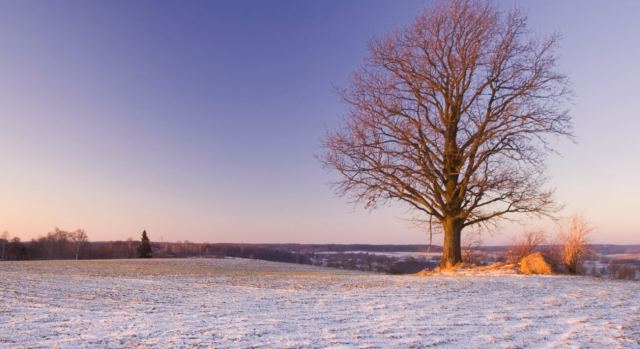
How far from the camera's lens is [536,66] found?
66.7 feet

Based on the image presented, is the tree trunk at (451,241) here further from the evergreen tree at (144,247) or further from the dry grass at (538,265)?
the evergreen tree at (144,247)

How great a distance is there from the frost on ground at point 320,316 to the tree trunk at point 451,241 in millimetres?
7099

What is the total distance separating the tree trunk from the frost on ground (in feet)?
23.3

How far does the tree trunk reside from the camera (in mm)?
21359

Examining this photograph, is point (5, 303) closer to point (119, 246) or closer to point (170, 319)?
point (170, 319)

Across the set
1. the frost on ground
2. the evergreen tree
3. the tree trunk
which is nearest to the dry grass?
the tree trunk

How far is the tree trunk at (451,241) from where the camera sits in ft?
70.1

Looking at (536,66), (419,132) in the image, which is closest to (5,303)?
(419,132)

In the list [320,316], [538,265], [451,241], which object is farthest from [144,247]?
[320,316]

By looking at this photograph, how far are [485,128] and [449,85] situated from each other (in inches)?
107

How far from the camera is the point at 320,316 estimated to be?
888cm

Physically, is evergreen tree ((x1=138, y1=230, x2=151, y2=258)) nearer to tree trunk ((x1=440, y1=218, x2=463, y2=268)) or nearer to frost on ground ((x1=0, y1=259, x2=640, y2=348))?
tree trunk ((x1=440, y1=218, x2=463, y2=268))

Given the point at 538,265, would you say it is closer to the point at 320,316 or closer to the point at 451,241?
the point at 451,241

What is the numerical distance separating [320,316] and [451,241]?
14022 mm
